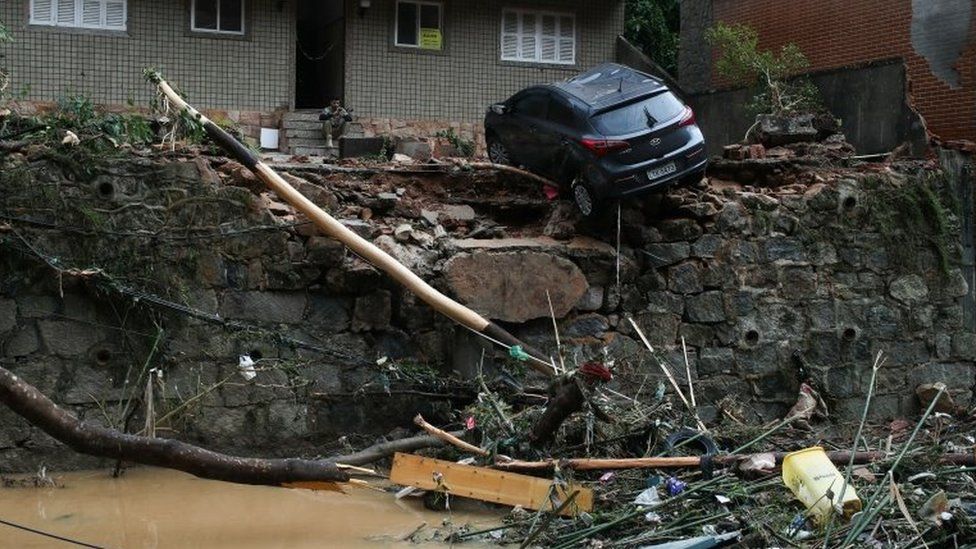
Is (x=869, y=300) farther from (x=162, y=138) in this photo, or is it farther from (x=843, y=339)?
(x=162, y=138)

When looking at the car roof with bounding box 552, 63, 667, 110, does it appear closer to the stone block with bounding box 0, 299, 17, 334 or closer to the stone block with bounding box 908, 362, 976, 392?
the stone block with bounding box 908, 362, 976, 392

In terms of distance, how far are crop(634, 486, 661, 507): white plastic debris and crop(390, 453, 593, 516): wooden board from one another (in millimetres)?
478

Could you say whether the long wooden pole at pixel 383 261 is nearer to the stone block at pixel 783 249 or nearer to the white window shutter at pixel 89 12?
the stone block at pixel 783 249

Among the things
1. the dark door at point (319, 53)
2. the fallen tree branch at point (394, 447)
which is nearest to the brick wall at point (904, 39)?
the dark door at point (319, 53)

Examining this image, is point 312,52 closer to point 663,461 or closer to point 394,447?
point 394,447

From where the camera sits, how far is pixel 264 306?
11.2 m

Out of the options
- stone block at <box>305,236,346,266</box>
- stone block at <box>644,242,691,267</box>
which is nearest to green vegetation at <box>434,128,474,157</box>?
stone block at <box>644,242,691,267</box>

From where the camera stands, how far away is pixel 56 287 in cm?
1061

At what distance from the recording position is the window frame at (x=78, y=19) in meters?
16.9

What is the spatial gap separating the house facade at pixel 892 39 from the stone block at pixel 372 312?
7.68 m

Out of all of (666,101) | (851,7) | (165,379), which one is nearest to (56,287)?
(165,379)

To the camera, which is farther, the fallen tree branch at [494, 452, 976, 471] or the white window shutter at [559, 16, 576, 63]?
the white window shutter at [559, 16, 576, 63]

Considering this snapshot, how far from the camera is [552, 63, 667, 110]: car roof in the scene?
12.8 metres

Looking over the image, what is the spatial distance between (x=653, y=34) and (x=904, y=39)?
26.1 ft
